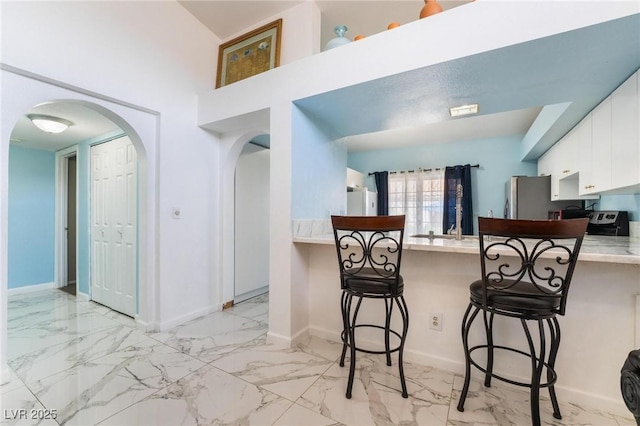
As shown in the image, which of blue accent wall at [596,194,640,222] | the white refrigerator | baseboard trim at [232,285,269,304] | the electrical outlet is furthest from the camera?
the white refrigerator

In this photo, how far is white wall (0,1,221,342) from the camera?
1799 mm

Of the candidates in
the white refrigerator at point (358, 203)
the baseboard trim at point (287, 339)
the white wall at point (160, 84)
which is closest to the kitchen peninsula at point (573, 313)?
the baseboard trim at point (287, 339)

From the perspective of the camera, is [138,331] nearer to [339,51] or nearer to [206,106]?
[206,106]

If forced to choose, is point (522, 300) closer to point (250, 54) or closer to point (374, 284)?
point (374, 284)

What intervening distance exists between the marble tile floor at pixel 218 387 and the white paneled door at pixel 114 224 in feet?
1.95

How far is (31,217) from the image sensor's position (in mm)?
3902

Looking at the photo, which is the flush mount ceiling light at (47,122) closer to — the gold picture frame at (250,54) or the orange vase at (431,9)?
the gold picture frame at (250,54)

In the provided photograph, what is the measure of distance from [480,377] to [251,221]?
9.57 feet

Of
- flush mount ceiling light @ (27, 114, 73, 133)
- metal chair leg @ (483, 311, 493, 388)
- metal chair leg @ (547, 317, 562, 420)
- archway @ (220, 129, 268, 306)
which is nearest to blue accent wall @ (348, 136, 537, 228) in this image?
archway @ (220, 129, 268, 306)

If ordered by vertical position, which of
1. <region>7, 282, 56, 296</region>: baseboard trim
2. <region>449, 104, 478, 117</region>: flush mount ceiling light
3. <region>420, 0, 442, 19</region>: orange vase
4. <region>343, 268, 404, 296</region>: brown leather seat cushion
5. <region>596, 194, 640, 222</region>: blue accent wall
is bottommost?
<region>7, 282, 56, 296</region>: baseboard trim

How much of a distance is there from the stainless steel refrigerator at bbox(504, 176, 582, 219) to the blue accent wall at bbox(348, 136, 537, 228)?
1268mm

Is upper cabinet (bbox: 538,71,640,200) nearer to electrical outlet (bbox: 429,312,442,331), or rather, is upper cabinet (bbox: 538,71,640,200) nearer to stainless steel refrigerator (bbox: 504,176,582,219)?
stainless steel refrigerator (bbox: 504,176,582,219)

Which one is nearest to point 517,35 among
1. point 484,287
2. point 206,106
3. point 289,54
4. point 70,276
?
point 484,287

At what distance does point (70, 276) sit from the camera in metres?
4.32
